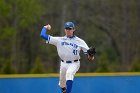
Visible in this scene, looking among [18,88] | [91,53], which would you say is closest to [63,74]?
[91,53]

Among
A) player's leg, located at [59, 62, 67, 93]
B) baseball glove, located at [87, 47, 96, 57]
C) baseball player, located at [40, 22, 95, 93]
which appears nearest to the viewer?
baseball glove, located at [87, 47, 96, 57]

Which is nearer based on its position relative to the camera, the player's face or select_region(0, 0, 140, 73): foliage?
the player's face

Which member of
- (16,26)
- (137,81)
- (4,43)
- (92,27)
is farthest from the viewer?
(92,27)

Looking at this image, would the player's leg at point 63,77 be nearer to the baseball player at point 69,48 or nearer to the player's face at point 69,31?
the baseball player at point 69,48

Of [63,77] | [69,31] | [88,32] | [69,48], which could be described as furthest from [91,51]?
[88,32]

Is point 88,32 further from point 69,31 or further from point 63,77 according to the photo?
point 69,31

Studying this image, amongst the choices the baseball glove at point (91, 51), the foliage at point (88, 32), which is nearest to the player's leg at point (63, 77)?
the baseball glove at point (91, 51)

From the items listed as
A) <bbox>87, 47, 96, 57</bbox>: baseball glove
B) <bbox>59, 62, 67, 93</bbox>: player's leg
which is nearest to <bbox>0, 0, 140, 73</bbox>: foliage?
<bbox>59, 62, 67, 93</bbox>: player's leg

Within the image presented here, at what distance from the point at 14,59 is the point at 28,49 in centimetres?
287

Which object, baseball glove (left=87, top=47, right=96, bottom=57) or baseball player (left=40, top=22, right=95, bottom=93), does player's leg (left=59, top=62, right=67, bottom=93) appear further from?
baseball glove (left=87, top=47, right=96, bottom=57)

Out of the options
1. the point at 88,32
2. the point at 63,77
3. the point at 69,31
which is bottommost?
the point at 63,77

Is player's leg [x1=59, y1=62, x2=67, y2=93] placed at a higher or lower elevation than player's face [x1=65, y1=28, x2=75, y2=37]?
lower

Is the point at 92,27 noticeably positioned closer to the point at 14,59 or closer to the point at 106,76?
the point at 14,59

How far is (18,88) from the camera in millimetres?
12328
